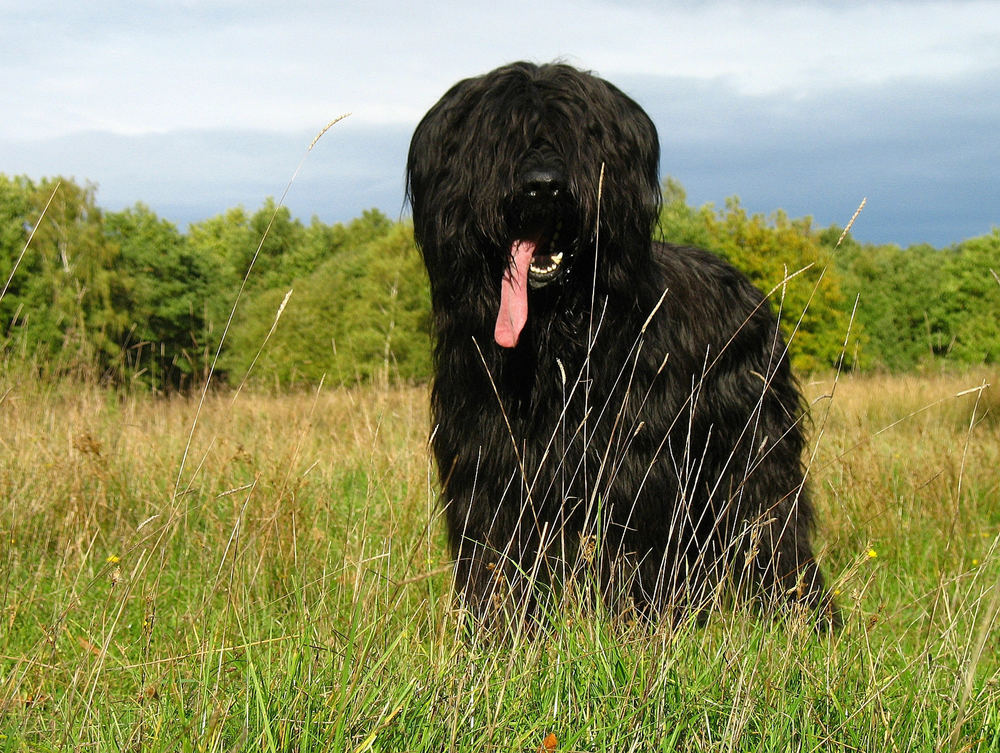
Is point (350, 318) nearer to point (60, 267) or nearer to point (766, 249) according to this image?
point (60, 267)

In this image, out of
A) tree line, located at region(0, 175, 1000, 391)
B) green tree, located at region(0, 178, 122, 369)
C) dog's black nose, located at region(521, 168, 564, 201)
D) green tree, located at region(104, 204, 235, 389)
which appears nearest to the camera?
dog's black nose, located at region(521, 168, 564, 201)

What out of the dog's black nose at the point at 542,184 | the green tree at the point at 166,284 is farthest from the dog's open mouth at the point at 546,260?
the green tree at the point at 166,284

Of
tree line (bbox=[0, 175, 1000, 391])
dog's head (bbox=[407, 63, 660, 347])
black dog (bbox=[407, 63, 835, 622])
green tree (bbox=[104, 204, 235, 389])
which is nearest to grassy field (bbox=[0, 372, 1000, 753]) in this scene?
black dog (bbox=[407, 63, 835, 622])

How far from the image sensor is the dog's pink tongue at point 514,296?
268cm

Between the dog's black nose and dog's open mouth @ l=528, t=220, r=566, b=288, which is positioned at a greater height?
the dog's black nose

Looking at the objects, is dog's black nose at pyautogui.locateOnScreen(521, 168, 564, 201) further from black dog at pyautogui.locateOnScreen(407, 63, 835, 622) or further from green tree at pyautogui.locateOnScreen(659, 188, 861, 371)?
green tree at pyautogui.locateOnScreen(659, 188, 861, 371)

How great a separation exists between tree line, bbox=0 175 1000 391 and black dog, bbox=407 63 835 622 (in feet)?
60.1

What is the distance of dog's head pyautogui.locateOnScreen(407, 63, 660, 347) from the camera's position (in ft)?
8.67

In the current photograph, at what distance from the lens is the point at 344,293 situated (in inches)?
1312

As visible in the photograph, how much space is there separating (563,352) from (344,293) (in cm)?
3119

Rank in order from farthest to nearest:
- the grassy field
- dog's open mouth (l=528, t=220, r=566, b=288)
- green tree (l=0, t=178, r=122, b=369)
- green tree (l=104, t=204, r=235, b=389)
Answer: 1. green tree (l=104, t=204, r=235, b=389)
2. green tree (l=0, t=178, r=122, b=369)
3. dog's open mouth (l=528, t=220, r=566, b=288)
4. the grassy field

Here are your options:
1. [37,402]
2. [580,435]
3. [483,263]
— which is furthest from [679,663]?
[37,402]

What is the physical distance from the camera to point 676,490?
3123 millimetres

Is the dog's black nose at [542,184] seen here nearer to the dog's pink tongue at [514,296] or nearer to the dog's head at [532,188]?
the dog's head at [532,188]
